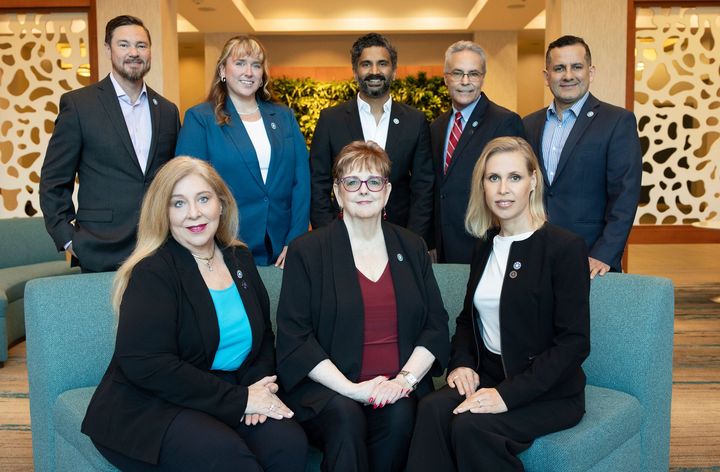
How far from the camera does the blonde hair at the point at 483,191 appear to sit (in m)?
2.70

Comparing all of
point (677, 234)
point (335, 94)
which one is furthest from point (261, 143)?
point (335, 94)

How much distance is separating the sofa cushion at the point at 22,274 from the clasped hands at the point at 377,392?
3.77 m

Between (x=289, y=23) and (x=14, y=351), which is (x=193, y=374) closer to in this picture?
(x=14, y=351)

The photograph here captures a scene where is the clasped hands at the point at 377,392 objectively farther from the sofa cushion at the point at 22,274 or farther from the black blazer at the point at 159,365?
the sofa cushion at the point at 22,274

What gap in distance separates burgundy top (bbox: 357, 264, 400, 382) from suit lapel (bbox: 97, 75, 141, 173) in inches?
53.2

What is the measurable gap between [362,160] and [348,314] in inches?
22.0

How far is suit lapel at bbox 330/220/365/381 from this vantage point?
102 inches

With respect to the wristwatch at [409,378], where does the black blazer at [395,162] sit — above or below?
above

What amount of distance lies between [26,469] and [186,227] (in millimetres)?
1603

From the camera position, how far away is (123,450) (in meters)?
2.26

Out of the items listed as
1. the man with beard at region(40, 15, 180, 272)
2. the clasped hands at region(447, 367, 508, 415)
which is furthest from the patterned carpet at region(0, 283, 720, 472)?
the clasped hands at region(447, 367, 508, 415)

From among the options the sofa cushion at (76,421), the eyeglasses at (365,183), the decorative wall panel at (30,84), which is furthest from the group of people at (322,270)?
the decorative wall panel at (30,84)

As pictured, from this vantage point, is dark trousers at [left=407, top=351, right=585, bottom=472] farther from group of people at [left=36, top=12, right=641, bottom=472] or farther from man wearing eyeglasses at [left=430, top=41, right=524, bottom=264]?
man wearing eyeglasses at [left=430, top=41, right=524, bottom=264]

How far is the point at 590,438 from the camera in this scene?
2.40 metres
